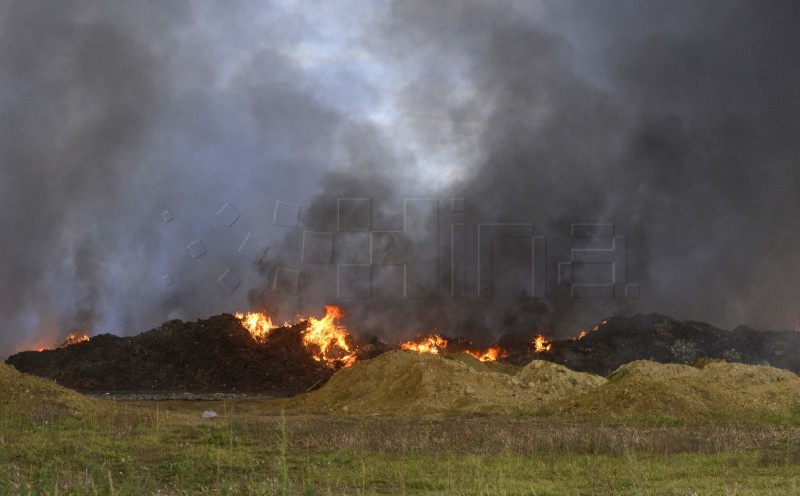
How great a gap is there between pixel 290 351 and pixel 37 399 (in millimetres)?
31760

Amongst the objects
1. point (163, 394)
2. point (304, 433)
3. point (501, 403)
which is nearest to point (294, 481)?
point (304, 433)

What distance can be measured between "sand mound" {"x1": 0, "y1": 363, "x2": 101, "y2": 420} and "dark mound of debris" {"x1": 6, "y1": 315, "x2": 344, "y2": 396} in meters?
25.3

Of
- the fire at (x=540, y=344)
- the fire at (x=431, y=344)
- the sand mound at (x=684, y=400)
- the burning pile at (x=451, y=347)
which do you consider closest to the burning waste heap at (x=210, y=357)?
the fire at (x=431, y=344)

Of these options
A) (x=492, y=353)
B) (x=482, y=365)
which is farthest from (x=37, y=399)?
(x=492, y=353)

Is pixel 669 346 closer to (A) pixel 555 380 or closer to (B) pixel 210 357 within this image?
(A) pixel 555 380

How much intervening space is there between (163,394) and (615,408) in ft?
99.5

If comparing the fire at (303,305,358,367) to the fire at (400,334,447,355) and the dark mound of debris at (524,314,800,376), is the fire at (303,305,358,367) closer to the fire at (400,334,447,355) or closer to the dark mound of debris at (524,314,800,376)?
the fire at (400,334,447,355)

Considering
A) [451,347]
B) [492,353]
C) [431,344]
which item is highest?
[431,344]

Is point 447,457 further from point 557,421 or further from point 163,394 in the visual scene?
point 163,394

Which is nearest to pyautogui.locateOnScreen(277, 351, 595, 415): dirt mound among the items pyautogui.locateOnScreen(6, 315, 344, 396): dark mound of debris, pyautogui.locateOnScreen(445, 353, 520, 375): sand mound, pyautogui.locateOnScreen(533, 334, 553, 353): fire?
pyautogui.locateOnScreen(445, 353, 520, 375): sand mound

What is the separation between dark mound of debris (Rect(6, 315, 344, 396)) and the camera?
169 ft

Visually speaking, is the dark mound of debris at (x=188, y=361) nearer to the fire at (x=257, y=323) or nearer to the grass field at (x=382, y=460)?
Answer: the fire at (x=257, y=323)

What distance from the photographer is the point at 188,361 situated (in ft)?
177

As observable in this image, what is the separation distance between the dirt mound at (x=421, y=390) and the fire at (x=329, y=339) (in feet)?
45.7
